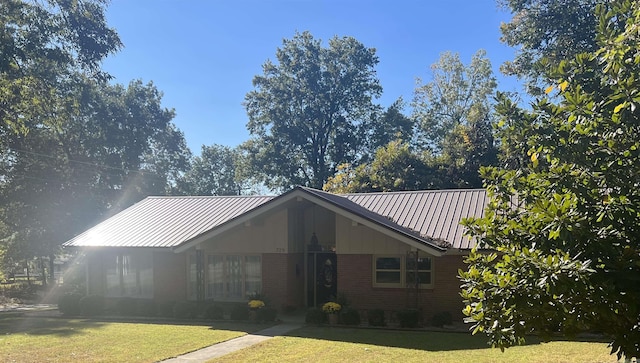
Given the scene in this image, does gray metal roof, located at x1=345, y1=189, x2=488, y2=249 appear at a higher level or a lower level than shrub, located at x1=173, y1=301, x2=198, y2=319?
higher

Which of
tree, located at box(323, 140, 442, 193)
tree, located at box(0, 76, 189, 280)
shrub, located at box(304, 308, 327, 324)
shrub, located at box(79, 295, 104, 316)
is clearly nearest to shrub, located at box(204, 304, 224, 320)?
shrub, located at box(304, 308, 327, 324)

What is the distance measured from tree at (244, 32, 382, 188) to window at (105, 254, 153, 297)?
25481 millimetres

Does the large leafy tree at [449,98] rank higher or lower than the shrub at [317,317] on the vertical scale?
higher

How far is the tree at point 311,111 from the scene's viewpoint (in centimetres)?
4666

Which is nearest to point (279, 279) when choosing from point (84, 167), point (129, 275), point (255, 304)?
point (255, 304)

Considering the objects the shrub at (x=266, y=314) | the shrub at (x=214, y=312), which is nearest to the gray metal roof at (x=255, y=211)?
the shrub at (x=214, y=312)

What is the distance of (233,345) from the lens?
13211mm

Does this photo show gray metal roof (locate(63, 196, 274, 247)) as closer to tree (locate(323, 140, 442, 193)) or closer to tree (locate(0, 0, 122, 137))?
tree (locate(0, 0, 122, 137))

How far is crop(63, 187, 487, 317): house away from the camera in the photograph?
17.1 meters

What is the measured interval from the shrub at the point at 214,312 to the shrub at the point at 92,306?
481cm

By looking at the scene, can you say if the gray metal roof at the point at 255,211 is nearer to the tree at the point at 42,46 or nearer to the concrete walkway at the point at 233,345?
the concrete walkway at the point at 233,345

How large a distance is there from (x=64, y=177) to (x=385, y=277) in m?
27.7

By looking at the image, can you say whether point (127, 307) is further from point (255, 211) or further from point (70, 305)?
point (255, 211)

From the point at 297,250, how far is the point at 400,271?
414cm
